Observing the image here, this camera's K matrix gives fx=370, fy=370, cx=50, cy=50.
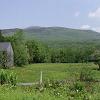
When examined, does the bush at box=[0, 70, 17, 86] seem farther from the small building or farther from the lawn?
the small building

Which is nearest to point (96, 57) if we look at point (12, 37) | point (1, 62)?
point (1, 62)

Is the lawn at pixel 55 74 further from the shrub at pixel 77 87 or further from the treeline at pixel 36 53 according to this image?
the treeline at pixel 36 53

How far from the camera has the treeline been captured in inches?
3558

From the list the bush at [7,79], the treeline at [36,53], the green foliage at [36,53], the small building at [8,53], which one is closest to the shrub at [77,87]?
the bush at [7,79]

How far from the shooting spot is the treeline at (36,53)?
297 feet

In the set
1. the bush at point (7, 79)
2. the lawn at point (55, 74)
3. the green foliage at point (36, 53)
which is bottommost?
the green foliage at point (36, 53)

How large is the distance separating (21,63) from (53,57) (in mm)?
29076

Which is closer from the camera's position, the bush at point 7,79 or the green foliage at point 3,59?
the bush at point 7,79

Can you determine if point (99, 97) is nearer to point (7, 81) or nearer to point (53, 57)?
point (7, 81)

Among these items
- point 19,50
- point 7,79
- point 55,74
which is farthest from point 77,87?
point 19,50

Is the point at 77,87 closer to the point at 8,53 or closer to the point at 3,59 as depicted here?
the point at 3,59

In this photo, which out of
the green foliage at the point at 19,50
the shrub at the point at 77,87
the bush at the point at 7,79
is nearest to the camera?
the shrub at the point at 77,87

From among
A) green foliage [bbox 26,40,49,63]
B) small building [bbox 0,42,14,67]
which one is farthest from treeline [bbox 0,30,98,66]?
small building [bbox 0,42,14,67]

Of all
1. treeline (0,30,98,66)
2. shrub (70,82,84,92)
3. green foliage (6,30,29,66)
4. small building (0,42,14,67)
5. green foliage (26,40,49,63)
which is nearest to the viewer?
shrub (70,82,84,92)
